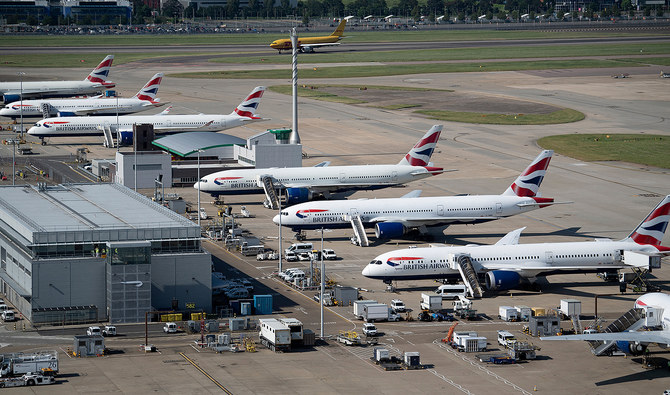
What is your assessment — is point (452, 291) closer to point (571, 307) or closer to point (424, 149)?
point (571, 307)

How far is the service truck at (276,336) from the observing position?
79.0m

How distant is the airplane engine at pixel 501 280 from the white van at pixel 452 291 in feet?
7.09

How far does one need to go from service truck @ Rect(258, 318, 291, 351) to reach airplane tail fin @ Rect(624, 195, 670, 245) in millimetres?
35164

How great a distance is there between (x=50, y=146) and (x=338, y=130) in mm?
49799

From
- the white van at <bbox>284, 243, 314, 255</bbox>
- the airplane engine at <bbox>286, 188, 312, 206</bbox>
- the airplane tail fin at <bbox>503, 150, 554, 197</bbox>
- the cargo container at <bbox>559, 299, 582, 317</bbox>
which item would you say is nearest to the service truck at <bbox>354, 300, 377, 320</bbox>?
the cargo container at <bbox>559, 299, 582, 317</bbox>

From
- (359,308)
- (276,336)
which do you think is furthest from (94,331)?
(359,308)

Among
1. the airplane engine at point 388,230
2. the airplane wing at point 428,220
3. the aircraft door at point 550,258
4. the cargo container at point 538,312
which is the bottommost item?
the cargo container at point 538,312

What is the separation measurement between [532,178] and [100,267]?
158ft

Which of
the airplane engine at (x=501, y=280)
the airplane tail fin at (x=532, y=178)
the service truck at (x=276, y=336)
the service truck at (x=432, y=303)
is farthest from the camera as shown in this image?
the airplane tail fin at (x=532, y=178)

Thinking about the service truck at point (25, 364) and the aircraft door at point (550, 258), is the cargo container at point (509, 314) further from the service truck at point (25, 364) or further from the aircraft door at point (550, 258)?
the service truck at point (25, 364)

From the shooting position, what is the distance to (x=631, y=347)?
77500mm

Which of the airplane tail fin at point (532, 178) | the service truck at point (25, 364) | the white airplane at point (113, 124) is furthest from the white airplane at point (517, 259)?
the white airplane at point (113, 124)

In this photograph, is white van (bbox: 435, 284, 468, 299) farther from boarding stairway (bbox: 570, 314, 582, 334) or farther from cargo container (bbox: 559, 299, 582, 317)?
boarding stairway (bbox: 570, 314, 582, 334)

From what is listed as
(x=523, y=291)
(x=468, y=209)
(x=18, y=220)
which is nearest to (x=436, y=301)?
(x=523, y=291)
